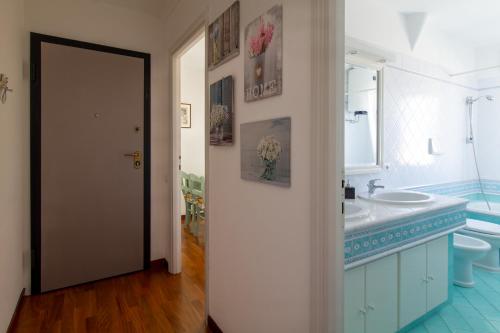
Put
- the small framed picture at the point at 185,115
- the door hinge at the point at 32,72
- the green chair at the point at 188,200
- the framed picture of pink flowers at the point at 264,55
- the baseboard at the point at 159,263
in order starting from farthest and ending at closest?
the small framed picture at the point at 185,115, the green chair at the point at 188,200, the baseboard at the point at 159,263, the door hinge at the point at 32,72, the framed picture of pink flowers at the point at 264,55

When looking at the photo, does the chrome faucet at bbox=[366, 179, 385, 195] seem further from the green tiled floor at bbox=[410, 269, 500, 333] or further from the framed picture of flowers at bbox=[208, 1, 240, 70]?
the framed picture of flowers at bbox=[208, 1, 240, 70]

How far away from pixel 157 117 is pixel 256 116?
1572 millimetres

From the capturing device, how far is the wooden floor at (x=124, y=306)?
1.75 metres

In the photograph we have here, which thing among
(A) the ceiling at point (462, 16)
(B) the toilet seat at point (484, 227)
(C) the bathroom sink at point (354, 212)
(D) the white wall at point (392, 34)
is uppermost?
(A) the ceiling at point (462, 16)

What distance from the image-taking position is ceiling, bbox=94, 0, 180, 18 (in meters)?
2.30

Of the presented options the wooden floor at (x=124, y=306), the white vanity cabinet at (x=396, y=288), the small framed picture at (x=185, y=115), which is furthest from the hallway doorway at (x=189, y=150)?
the white vanity cabinet at (x=396, y=288)

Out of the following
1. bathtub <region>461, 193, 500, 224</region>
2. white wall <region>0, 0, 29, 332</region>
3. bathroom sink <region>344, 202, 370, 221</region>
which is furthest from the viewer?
bathtub <region>461, 193, 500, 224</region>

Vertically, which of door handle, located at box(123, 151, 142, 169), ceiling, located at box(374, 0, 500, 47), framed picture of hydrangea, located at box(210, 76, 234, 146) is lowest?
door handle, located at box(123, 151, 142, 169)

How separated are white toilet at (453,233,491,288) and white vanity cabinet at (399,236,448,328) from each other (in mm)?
534

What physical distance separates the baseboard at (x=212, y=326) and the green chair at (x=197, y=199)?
182cm

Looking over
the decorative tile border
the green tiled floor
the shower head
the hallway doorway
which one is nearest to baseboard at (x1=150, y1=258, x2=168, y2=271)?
the hallway doorway

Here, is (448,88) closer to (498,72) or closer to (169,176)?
(498,72)

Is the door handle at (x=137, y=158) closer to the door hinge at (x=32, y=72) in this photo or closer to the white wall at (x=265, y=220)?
the door hinge at (x=32, y=72)

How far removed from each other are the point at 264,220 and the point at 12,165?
1664 millimetres
